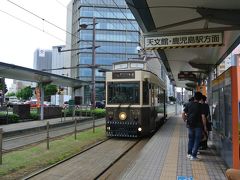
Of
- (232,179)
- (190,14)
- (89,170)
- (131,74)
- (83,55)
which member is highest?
(83,55)

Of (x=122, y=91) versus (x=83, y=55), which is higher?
(x=83, y=55)

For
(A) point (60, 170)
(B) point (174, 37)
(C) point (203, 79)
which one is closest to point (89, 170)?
(A) point (60, 170)

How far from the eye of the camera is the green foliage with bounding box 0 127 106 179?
912 cm

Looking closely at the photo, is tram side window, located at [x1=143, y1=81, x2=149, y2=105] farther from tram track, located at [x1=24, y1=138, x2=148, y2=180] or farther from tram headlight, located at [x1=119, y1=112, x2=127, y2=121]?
tram track, located at [x1=24, y1=138, x2=148, y2=180]

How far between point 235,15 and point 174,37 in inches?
66.2

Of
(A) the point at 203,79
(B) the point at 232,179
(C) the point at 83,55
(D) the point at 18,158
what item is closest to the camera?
(B) the point at 232,179

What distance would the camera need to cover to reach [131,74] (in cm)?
1591

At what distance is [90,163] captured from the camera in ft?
34.3

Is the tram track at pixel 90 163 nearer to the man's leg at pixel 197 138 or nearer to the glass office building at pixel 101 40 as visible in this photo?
the man's leg at pixel 197 138

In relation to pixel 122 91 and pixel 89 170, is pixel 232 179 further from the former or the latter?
pixel 122 91

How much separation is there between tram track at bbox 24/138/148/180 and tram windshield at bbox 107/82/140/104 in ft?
6.89

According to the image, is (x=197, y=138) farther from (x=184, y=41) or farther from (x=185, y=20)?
(x=185, y=20)

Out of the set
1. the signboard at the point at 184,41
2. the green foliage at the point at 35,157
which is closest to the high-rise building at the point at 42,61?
the green foliage at the point at 35,157

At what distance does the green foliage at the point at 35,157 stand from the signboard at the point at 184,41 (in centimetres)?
460
